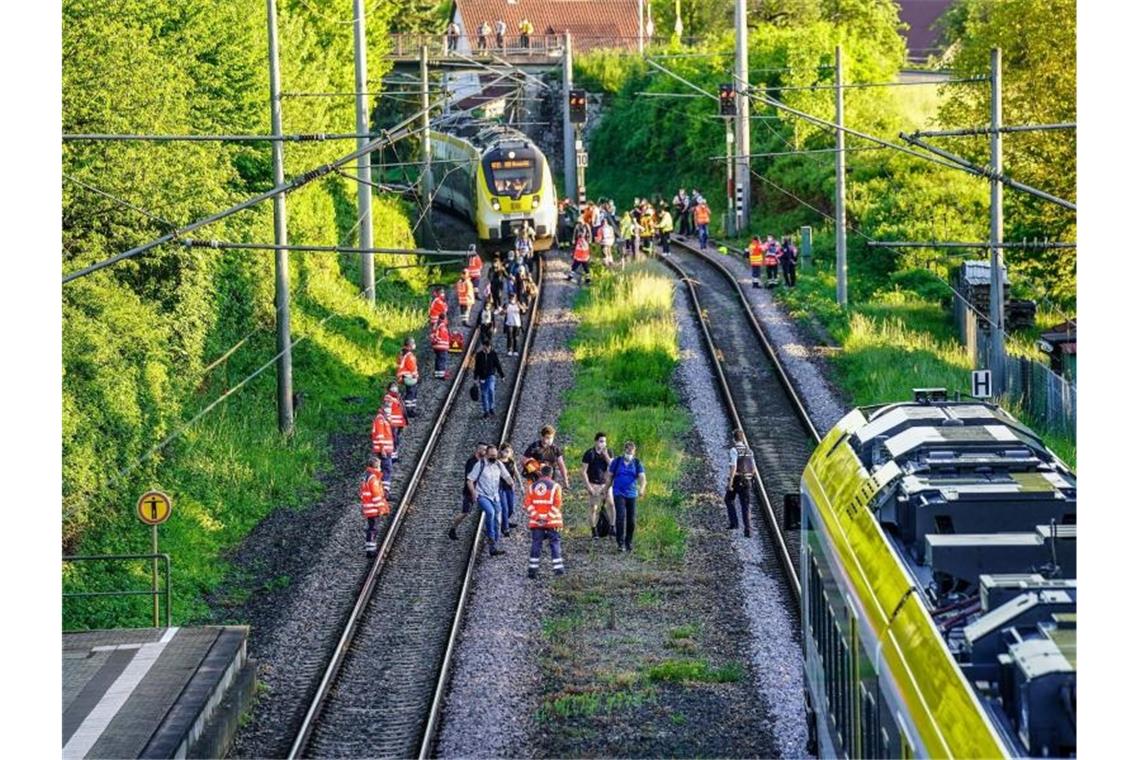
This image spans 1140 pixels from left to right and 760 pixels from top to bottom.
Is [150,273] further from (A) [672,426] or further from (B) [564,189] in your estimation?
(B) [564,189]

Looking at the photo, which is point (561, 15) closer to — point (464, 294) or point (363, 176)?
point (363, 176)

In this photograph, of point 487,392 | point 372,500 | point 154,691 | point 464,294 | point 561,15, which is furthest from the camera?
point 561,15

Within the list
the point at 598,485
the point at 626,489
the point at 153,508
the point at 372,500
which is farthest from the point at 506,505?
the point at 153,508

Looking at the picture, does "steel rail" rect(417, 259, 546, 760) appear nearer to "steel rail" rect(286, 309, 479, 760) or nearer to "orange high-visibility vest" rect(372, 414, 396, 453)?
"steel rail" rect(286, 309, 479, 760)

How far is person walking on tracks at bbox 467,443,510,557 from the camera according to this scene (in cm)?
2458

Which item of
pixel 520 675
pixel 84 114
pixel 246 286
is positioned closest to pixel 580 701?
pixel 520 675

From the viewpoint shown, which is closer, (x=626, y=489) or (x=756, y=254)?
(x=626, y=489)

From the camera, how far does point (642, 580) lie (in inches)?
931

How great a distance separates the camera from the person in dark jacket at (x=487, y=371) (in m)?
32.1

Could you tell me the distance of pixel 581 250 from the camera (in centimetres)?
4600

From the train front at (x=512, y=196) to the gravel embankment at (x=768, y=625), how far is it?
18829 millimetres

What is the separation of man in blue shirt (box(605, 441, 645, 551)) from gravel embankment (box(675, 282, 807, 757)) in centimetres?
139

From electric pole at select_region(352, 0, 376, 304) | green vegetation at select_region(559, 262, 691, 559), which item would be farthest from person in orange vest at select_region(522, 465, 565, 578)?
electric pole at select_region(352, 0, 376, 304)

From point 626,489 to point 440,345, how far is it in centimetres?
1163
